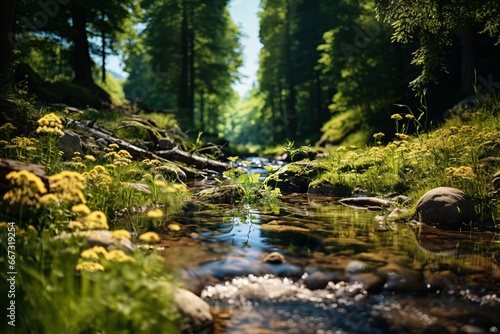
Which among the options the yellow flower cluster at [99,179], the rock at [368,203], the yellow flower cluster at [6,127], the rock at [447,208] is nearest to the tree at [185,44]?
the yellow flower cluster at [6,127]

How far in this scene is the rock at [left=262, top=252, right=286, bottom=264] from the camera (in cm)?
397

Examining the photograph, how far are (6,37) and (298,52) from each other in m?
27.0

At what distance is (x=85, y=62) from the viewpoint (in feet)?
59.4

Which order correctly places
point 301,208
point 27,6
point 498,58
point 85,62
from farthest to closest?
point 85,62 < point 498,58 < point 27,6 < point 301,208

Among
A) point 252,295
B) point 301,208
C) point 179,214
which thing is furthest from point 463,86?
point 252,295

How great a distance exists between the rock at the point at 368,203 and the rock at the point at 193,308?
16.3 ft

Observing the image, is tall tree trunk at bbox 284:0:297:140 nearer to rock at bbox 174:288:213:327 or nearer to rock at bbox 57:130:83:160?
rock at bbox 57:130:83:160

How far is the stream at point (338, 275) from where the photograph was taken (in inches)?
114

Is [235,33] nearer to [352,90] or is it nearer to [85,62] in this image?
[352,90]

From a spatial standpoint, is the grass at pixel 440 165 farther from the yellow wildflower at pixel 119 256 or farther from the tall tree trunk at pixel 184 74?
the tall tree trunk at pixel 184 74

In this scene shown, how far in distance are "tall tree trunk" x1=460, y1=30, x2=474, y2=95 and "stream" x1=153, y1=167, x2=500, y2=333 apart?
1116 cm

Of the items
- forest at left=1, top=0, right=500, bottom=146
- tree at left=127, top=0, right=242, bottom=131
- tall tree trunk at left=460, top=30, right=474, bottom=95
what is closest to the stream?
forest at left=1, top=0, right=500, bottom=146

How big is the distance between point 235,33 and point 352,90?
15758mm

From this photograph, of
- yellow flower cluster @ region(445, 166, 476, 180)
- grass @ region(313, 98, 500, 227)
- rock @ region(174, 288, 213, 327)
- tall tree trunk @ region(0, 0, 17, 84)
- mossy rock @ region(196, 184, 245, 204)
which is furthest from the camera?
tall tree trunk @ region(0, 0, 17, 84)
